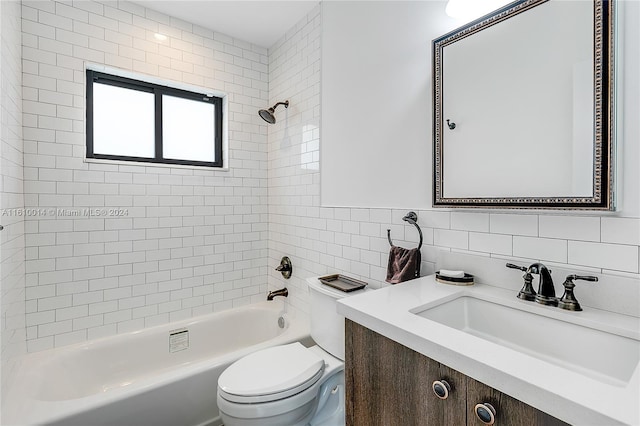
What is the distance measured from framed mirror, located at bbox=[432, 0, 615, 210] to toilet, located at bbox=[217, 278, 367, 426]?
0.86 meters

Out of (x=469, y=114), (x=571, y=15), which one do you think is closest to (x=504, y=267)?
(x=469, y=114)

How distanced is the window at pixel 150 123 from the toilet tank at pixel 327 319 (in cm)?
155

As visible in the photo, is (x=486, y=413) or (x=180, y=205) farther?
(x=180, y=205)

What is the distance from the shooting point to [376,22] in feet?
5.78

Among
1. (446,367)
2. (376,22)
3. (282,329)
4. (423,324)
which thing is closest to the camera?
(446,367)

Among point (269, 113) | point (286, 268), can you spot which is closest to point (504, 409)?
point (286, 268)

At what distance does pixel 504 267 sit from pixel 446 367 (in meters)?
0.62

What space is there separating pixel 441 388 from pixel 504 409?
146 millimetres

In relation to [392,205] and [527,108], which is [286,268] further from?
[527,108]

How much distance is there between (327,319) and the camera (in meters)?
1.67

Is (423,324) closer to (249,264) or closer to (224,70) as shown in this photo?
(249,264)

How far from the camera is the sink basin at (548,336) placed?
0.83m

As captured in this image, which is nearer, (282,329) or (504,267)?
(504,267)

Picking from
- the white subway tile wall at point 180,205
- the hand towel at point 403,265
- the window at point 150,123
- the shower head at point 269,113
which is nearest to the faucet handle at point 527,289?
the white subway tile wall at point 180,205
